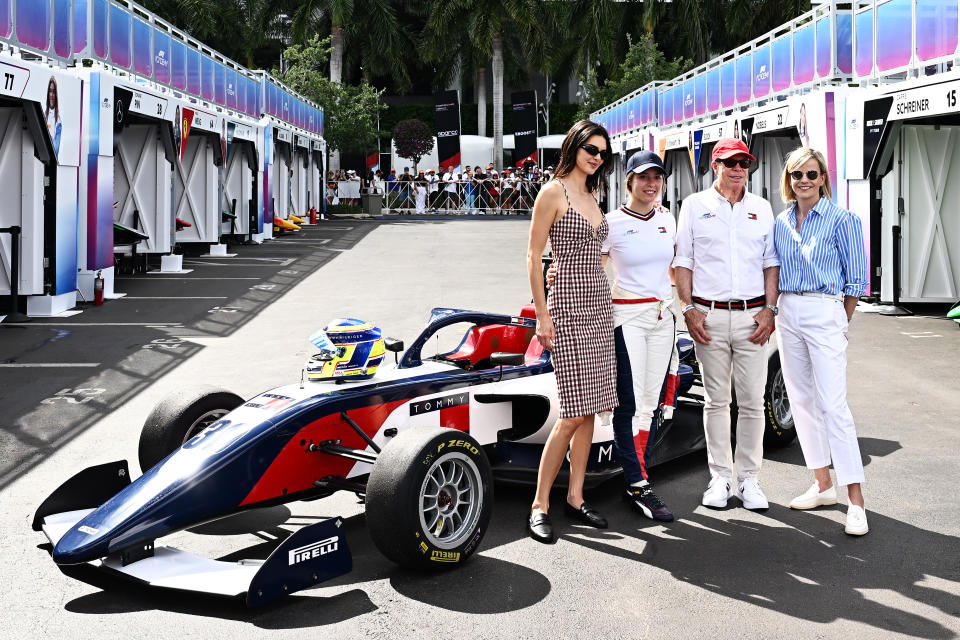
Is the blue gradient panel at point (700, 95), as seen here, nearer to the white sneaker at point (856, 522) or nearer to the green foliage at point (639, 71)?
the white sneaker at point (856, 522)

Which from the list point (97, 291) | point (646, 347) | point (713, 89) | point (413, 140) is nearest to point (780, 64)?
point (713, 89)

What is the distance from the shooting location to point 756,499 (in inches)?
219

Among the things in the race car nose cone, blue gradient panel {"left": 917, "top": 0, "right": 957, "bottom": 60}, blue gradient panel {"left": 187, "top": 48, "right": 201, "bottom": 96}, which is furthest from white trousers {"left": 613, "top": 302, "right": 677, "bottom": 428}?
blue gradient panel {"left": 187, "top": 48, "right": 201, "bottom": 96}

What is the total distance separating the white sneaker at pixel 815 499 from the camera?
18.2ft

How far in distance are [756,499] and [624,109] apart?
107 ft

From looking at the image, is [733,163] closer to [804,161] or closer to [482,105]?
[804,161]

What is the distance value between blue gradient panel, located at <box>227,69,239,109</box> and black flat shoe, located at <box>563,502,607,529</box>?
21.5 m

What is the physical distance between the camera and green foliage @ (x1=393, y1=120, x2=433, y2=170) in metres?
53.7

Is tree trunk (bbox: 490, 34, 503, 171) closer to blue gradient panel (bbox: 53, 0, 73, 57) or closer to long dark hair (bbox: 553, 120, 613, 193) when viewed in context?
blue gradient panel (bbox: 53, 0, 73, 57)

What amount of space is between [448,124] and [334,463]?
49.6m

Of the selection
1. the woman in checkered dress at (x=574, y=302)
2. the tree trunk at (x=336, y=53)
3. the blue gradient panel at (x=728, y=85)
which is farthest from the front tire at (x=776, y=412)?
the tree trunk at (x=336, y=53)

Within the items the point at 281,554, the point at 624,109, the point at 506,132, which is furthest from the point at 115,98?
the point at 506,132

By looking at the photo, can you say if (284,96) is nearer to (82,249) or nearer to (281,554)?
(82,249)

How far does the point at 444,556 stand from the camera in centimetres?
453
